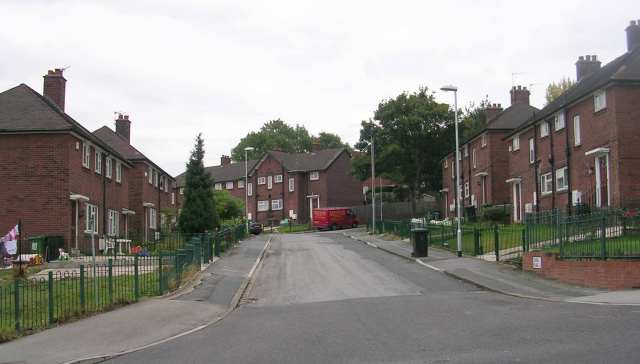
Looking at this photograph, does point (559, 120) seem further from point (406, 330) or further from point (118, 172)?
point (406, 330)

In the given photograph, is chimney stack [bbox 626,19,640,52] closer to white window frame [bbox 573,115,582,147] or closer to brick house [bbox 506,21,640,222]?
brick house [bbox 506,21,640,222]

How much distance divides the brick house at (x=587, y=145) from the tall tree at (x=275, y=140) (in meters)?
62.5

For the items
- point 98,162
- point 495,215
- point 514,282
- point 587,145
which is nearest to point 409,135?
point 495,215

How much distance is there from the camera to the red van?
68.2 metres

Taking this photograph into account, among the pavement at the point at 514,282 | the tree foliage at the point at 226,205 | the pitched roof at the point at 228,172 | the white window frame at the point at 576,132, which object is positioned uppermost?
the pitched roof at the point at 228,172

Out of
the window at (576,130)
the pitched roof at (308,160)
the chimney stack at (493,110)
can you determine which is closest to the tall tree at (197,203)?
the window at (576,130)

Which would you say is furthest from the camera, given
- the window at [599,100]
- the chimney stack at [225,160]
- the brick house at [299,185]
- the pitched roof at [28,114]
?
the chimney stack at [225,160]

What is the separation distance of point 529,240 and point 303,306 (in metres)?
9.73

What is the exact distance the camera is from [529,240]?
2384cm

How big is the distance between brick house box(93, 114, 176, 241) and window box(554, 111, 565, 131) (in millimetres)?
26091

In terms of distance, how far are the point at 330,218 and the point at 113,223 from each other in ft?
99.9

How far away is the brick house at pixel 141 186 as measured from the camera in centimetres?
4736

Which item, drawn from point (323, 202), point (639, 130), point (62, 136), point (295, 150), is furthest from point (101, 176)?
point (295, 150)

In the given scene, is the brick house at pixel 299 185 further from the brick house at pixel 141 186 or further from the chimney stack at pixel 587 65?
the chimney stack at pixel 587 65
